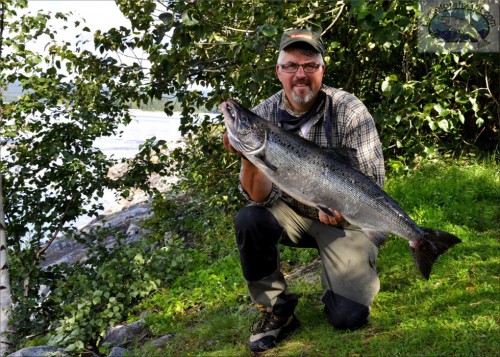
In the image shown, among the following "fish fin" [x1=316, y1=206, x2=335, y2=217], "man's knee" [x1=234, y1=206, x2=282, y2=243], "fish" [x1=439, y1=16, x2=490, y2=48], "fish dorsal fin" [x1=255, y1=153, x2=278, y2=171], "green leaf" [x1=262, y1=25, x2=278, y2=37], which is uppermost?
"fish" [x1=439, y1=16, x2=490, y2=48]

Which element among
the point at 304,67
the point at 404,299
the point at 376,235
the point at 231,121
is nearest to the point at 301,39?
the point at 304,67

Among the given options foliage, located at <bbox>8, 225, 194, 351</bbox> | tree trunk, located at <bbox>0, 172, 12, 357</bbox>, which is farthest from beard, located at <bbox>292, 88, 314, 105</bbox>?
tree trunk, located at <bbox>0, 172, 12, 357</bbox>

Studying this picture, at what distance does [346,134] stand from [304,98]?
408 millimetres

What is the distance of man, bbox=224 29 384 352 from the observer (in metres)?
4.10

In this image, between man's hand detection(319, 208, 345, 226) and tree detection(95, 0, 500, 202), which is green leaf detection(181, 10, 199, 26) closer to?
tree detection(95, 0, 500, 202)

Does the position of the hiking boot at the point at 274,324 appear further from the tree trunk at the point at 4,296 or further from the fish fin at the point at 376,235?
the tree trunk at the point at 4,296

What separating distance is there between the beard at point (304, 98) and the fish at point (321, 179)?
0.62m

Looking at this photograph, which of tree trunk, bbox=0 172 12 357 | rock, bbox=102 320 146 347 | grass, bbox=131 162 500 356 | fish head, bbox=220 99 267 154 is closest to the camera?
fish head, bbox=220 99 267 154

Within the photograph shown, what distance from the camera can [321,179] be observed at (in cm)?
354

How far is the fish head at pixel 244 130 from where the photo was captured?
3.45 metres

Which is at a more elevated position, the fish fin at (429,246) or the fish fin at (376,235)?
the fish fin at (376,235)

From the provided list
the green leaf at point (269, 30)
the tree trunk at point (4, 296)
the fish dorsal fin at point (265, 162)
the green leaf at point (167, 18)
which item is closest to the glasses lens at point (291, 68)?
the green leaf at point (269, 30)

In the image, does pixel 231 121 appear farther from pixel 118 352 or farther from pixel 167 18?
pixel 118 352

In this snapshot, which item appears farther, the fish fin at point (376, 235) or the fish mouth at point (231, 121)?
the fish fin at point (376, 235)
